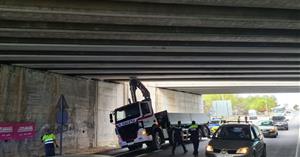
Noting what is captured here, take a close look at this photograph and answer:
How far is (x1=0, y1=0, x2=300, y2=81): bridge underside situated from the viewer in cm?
1269

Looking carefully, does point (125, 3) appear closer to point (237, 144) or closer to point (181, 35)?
point (181, 35)

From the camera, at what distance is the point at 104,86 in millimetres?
29016

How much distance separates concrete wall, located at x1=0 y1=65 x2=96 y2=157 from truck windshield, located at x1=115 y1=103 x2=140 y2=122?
372 centimetres

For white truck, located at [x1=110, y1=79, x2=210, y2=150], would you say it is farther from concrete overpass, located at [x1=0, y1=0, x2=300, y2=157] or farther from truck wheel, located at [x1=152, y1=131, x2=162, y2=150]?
concrete overpass, located at [x1=0, y1=0, x2=300, y2=157]

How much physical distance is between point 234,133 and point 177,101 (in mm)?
30594

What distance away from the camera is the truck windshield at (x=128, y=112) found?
22109 millimetres

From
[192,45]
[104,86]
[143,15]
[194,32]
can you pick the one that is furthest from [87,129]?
[143,15]

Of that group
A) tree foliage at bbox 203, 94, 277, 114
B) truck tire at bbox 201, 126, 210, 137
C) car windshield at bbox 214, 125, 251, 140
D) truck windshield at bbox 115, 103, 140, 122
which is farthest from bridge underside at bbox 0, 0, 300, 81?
tree foliage at bbox 203, 94, 277, 114

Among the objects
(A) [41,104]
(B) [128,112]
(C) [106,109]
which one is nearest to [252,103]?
(C) [106,109]

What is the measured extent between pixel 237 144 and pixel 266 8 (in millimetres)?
5187

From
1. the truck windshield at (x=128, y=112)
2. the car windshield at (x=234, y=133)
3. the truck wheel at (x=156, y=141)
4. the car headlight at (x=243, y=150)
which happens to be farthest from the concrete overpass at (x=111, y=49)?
the car headlight at (x=243, y=150)

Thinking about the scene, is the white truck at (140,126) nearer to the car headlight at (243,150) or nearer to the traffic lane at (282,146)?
the traffic lane at (282,146)

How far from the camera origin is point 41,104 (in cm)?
2155

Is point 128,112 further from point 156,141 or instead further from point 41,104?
point 41,104
